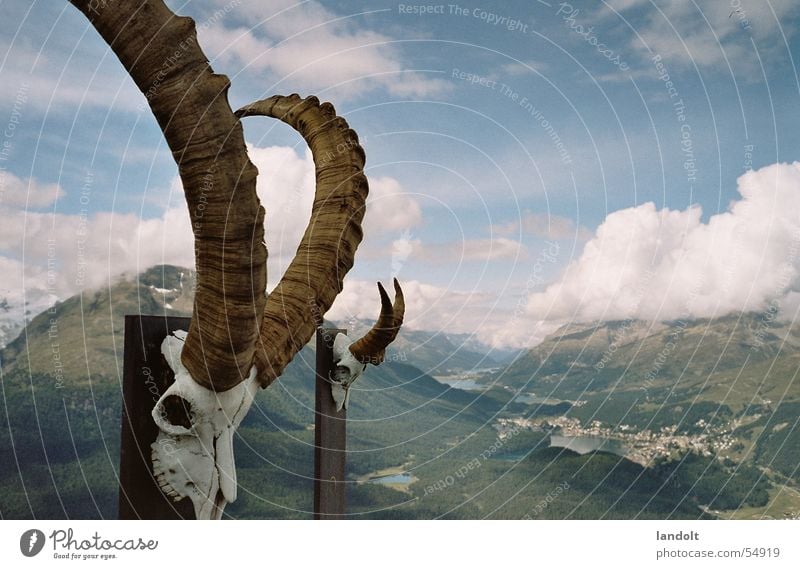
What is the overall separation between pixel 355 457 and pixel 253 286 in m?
13.6

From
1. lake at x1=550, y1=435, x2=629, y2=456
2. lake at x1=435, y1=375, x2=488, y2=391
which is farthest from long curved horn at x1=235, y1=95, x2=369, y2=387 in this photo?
lake at x1=550, y1=435, x2=629, y2=456

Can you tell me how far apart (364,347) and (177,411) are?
4.55ft

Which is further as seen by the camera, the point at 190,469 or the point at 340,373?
the point at 340,373

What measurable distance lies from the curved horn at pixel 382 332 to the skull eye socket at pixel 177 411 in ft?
3.31

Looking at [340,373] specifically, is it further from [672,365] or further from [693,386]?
[672,365]

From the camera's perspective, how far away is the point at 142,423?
2.33 metres

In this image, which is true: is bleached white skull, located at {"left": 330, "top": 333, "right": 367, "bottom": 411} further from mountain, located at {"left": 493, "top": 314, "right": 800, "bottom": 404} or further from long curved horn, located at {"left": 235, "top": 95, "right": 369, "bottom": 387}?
mountain, located at {"left": 493, "top": 314, "right": 800, "bottom": 404}

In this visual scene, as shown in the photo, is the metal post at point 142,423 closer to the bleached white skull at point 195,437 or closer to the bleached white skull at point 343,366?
the bleached white skull at point 195,437

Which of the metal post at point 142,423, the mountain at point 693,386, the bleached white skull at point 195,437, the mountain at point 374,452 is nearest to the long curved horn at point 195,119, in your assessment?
the bleached white skull at point 195,437

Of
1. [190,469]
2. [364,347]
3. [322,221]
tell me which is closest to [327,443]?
[364,347]

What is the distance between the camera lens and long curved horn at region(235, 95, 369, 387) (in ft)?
9.12
